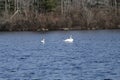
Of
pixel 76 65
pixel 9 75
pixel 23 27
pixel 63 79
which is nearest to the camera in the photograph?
pixel 63 79

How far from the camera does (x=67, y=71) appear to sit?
31.5m

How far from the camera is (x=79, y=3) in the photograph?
421 feet

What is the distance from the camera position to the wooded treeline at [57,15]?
113 meters

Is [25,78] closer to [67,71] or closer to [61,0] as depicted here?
[67,71]

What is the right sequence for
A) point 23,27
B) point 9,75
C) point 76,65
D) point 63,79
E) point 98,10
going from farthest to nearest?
point 98,10 < point 23,27 < point 76,65 < point 9,75 < point 63,79

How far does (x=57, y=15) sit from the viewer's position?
119 m

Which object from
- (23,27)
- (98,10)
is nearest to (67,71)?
(23,27)

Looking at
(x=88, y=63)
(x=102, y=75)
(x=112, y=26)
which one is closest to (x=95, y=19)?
(x=112, y=26)

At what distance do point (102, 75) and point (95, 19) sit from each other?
3372 inches

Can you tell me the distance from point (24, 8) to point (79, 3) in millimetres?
15793

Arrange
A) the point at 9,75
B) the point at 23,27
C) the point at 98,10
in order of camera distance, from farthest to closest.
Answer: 1. the point at 98,10
2. the point at 23,27
3. the point at 9,75

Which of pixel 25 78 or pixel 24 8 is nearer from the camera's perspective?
pixel 25 78

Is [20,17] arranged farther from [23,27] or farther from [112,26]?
[112,26]

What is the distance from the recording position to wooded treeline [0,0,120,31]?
11269 cm
